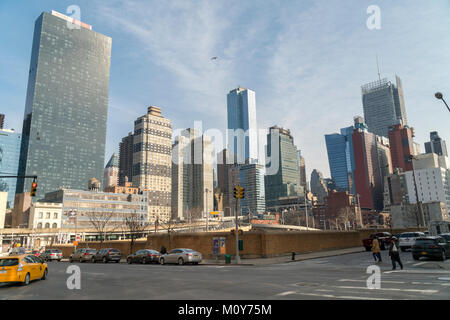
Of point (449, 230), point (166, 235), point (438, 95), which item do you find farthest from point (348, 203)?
point (438, 95)

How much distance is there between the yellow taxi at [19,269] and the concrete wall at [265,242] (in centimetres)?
2165

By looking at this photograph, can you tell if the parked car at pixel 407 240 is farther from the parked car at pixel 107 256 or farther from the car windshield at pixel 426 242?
the parked car at pixel 107 256

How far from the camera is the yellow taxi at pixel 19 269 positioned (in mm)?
16562

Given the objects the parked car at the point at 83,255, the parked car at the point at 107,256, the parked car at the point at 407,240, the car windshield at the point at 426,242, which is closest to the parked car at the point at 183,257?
the parked car at the point at 107,256

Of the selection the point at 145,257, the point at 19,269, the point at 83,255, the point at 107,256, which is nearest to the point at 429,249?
the point at 145,257

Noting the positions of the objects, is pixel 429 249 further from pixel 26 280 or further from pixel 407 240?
pixel 26 280

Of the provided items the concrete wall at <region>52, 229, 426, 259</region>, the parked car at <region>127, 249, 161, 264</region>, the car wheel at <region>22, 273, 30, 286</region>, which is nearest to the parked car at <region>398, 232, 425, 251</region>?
the concrete wall at <region>52, 229, 426, 259</region>

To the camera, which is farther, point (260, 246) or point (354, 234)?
point (354, 234)

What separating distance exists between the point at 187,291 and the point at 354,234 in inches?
1808

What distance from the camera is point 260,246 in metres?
35.3

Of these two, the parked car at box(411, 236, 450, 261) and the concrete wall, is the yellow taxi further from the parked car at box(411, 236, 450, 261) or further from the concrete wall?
the parked car at box(411, 236, 450, 261)

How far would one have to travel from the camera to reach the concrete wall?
35531mm
